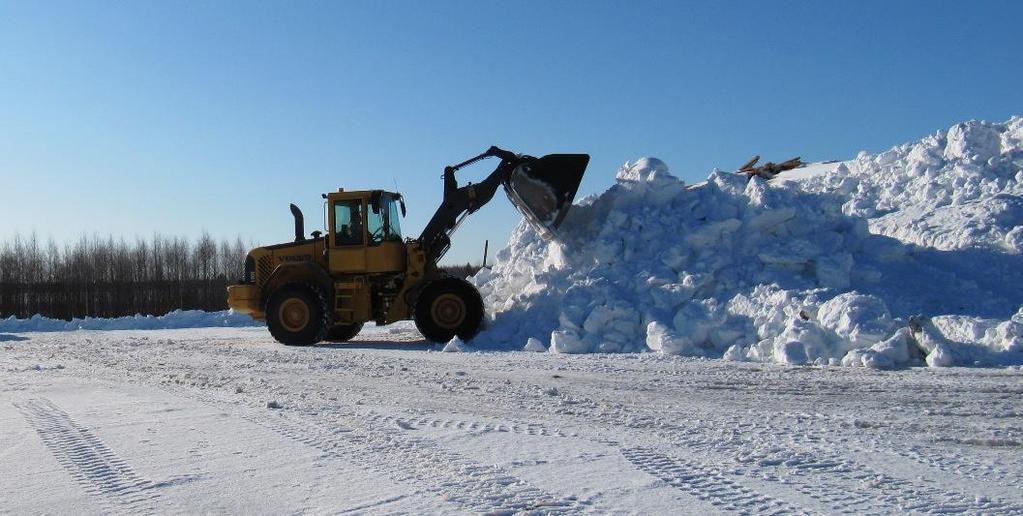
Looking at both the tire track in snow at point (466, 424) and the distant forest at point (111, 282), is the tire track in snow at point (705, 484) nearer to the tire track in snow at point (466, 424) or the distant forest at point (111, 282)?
the tire track in snow at point (466, 424)

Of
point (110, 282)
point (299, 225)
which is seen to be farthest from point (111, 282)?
point (299, 225)

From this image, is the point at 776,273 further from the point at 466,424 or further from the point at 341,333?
the point at 341,333

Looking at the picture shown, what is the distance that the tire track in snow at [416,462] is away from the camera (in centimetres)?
471

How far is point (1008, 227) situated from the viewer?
13.4 metres

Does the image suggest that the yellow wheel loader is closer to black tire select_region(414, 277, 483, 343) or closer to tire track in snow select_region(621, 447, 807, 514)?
black tire select_region(414, 277, 483, 343)

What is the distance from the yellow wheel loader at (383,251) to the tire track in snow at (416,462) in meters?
6.85

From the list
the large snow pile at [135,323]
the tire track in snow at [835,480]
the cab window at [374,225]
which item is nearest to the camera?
the tire track in snow at [835,480]

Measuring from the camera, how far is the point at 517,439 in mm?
6301

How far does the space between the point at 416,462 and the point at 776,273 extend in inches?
313

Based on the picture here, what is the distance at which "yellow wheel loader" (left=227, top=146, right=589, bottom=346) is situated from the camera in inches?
555

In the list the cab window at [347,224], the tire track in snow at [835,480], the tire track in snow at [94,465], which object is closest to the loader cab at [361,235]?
the cab window at [347,224]

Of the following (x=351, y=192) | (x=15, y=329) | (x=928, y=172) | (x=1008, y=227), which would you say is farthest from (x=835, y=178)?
(x=15, y=329)

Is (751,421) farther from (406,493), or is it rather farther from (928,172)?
(928,172)

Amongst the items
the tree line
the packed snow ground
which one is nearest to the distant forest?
the tree line
